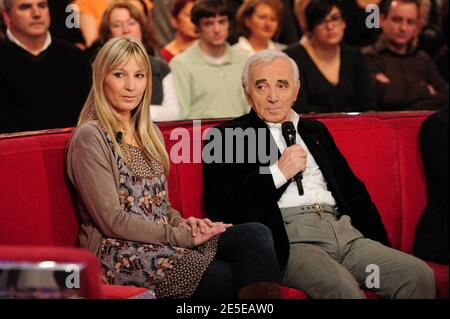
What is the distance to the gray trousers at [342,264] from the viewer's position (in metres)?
2.83

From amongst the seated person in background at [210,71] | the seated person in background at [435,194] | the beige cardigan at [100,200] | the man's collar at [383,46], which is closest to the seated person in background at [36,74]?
the seated person in background at [210,71]

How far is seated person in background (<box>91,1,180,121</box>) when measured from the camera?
4188mm

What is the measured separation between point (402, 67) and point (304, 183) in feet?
6.21

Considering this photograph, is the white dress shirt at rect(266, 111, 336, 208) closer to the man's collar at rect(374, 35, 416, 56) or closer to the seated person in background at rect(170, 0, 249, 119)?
the seated person in background at rect(170, 0, 249, 119)

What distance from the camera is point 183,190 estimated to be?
318 centimetres

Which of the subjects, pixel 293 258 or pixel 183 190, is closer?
pixel 293 258

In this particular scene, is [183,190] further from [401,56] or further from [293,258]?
[401,56]

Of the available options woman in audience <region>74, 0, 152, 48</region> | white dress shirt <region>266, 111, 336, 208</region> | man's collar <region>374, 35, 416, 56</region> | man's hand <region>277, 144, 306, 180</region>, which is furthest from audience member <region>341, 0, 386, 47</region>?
man's hand <region>277, 144, 306, 180</region>

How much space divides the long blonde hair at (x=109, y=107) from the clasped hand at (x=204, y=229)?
226mm

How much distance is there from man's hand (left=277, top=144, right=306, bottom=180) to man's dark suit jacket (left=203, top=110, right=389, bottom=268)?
0.18 feet

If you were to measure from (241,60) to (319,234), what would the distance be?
163cm

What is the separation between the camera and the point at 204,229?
2.84 metres
